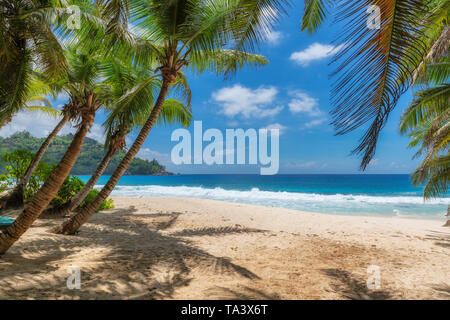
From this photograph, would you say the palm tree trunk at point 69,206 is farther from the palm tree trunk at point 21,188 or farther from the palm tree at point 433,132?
the palm tree at point 433,132

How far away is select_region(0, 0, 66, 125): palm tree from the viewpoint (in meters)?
3.81

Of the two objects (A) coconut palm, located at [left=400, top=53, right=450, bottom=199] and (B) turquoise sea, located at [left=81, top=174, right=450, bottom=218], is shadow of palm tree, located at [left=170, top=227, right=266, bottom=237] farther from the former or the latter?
(B) turquoise sea, located at [left=81, top=174, right=450, bottom=218]

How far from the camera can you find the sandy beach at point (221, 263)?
292 centimetres

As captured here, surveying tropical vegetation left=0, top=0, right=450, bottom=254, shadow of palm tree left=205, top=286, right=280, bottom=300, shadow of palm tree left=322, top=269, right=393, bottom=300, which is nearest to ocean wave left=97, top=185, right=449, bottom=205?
tropical vegetation left=0, top=0, right=450, bottom=254

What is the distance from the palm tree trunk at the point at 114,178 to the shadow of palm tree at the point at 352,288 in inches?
171

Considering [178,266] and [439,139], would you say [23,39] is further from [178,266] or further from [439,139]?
[439,139]

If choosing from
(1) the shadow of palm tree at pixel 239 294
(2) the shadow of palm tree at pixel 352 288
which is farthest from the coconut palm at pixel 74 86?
(2) the shadow of palm tree at pixel 352 288

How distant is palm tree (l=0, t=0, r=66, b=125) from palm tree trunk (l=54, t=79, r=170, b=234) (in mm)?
1805

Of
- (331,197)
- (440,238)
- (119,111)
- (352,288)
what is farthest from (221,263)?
(331,197)

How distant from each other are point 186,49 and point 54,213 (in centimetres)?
635

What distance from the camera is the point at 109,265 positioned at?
368cm

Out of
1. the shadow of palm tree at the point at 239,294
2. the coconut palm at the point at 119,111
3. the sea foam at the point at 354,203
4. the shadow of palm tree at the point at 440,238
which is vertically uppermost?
the coconut palm at the point at 119,111
